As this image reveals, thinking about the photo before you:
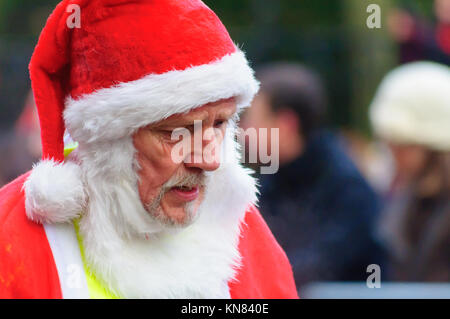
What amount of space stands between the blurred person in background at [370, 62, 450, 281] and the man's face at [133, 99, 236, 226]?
7.59ft

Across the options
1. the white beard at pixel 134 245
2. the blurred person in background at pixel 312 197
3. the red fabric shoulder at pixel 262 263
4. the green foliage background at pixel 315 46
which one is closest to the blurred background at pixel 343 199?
the blurred person in background at pixel 312 197

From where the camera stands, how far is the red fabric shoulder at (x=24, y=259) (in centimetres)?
239

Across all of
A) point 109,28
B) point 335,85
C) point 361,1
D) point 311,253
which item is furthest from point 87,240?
point 361,1

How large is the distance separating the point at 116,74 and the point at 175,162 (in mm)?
322

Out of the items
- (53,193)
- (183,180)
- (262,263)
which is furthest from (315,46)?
(53,193)

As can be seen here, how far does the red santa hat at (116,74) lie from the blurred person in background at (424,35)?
15.3ft

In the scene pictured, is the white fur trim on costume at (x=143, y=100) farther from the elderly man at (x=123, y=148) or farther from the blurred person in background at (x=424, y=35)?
the blurred person in background at (x=424, y=35)

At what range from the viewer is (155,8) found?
254 cm

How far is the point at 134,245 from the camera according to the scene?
2.63m

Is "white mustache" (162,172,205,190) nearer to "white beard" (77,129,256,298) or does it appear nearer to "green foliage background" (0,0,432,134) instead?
"white beard" (77,129,256,298)

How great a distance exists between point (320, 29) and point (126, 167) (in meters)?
7.72

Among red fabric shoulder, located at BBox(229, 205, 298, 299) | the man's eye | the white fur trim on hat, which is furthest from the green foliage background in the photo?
the man's eye

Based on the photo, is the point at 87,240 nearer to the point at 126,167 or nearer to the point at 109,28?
the point at 126,167

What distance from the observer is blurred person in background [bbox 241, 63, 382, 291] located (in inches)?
182
